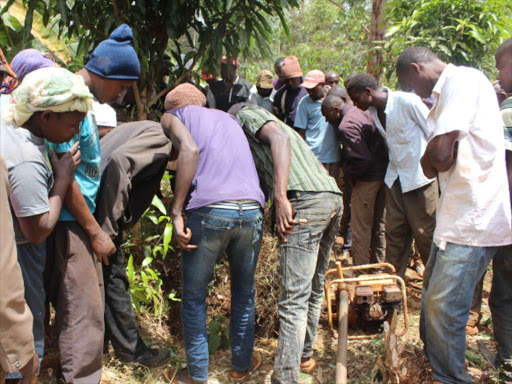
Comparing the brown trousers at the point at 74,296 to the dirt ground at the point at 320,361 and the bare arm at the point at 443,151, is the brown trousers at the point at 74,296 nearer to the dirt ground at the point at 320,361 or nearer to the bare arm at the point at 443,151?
the dirt ground at the point at 320,361

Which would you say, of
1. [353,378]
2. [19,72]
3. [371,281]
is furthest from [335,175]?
[19,72]

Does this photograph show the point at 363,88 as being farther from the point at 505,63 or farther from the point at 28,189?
the point at 28,189

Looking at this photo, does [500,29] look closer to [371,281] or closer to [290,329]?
[371,281]

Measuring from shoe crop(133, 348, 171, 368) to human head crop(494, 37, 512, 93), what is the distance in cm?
276

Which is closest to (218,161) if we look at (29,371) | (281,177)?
(281,177)

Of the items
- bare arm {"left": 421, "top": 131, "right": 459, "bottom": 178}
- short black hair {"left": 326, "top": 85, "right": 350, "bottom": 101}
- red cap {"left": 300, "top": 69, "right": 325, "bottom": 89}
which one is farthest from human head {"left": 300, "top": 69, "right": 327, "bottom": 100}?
bare arm {"left": 421, "top": 131, "right": 459, "bottom": 178}

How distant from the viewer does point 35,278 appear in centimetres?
247

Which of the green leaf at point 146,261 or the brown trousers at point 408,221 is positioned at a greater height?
the brown trousers at point 408,221

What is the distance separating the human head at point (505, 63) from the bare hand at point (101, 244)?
2.46 metres

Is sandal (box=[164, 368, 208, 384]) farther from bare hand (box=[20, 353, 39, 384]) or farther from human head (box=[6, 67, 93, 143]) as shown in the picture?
human head (box=[6, 67, 93, 143])

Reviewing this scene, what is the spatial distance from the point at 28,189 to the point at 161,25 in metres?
2.49

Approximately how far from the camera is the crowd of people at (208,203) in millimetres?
2367

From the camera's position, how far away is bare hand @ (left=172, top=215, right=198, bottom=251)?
286cm

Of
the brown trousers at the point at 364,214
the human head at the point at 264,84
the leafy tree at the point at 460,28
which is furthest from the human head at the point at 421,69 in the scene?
the human head at the point at 264,84
